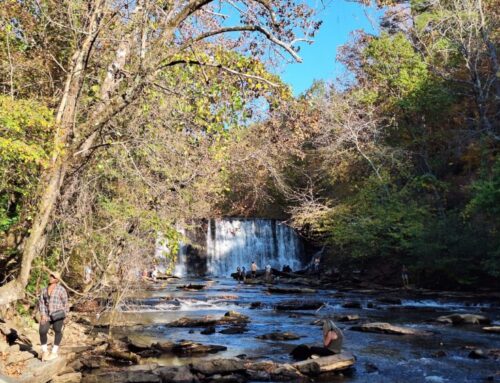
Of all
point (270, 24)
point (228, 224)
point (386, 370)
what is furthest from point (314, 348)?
point (228, 224)

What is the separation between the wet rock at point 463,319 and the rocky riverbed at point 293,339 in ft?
0.14

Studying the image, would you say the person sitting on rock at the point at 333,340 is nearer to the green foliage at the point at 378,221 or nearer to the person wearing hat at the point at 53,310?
the person wearing hat at the point at 53,310

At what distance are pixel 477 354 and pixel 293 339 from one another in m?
5.32

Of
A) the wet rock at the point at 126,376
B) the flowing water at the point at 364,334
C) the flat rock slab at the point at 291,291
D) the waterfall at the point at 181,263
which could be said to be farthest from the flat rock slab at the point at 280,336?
the waterfall at the point at 181,263

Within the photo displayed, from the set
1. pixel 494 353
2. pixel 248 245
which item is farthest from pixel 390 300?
pixel 248 245

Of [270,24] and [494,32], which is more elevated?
[494,32]

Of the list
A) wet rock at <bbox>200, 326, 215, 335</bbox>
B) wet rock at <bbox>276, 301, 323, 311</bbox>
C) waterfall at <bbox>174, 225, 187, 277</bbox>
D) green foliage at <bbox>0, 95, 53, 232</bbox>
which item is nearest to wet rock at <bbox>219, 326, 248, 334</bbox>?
wet rock at <bbox>200, 326, 215, 335</bbox>

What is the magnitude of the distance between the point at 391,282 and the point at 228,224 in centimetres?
1677

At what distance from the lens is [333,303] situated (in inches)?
982

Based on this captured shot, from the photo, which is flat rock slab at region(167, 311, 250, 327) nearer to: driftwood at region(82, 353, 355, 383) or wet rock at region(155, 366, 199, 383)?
driftwood at region(82, 353, 355, 383)

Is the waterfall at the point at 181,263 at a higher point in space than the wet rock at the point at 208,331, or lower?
higher

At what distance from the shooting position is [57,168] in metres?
9.81

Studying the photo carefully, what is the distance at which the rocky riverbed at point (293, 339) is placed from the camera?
470 inches

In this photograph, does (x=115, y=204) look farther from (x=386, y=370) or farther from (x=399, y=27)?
(x=399, y=27)
